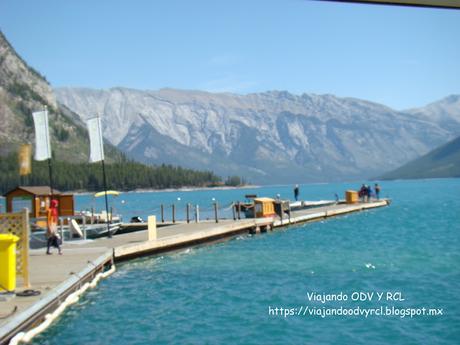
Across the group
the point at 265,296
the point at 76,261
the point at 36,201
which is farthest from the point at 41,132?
the point at 265,296

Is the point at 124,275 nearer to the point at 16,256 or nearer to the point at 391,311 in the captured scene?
the point at 16,256

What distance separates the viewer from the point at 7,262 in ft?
41.8

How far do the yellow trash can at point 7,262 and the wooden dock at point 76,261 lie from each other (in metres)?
0.39

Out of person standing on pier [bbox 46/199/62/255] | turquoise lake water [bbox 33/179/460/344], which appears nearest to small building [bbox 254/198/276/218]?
turquoise lake water [bbox 33/179/460/344]

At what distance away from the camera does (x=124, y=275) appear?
68.9ft

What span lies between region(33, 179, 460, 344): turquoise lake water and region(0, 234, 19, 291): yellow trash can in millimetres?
1429

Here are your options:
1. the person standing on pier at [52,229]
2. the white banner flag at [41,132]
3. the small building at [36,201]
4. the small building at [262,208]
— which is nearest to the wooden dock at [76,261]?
the person standing on pier at [52,229]

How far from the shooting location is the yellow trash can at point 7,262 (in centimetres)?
1271

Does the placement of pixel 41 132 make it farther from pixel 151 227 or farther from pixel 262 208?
pixel 262 208

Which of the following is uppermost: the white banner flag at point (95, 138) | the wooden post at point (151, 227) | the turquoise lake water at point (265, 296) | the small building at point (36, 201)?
the white banner flag at point (95, 138)

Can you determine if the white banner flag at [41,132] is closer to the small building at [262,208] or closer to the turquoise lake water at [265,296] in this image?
the turquoise lake water at [265,296]

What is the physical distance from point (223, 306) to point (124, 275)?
6.84 metres

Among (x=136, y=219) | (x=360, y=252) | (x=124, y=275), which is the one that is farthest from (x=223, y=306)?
(x=136, y=219)

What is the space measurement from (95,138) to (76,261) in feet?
41.6
